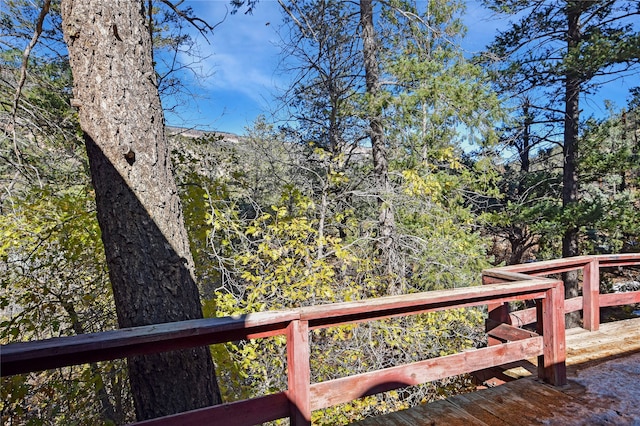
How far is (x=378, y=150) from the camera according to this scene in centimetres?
699

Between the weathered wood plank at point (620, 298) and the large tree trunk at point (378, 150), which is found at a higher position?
the large tree trunk at point (378, 150)

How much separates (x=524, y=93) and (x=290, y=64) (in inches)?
278

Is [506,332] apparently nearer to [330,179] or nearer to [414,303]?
[414,303]

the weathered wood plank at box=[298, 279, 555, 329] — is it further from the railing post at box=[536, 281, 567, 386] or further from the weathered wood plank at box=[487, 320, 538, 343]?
the weathered wood plank at box=[487, 320, 538, 343]

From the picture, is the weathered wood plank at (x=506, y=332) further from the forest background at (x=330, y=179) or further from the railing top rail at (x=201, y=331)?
the forest background at (x=330, y=179)

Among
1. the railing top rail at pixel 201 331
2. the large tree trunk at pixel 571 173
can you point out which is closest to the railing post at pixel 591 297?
the railing top rail at pixel 201 331

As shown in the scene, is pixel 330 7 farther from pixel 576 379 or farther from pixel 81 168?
pixel 576 379

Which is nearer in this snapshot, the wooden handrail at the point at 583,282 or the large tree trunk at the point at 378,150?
the wooden handrail at the point at 583,282

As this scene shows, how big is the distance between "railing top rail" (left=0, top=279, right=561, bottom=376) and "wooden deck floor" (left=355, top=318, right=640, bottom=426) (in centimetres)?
63

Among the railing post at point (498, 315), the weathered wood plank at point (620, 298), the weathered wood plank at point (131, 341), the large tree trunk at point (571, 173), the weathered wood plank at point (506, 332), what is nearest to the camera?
the weathered wood plank at point (131, 341)

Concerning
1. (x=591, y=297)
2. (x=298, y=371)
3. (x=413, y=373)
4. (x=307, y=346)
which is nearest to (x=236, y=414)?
(x=298, y=371)

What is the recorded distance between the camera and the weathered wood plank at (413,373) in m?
1.87

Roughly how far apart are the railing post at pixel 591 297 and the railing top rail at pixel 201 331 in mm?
2109

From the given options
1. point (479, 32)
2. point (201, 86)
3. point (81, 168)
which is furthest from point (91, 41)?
point (479, 32)
